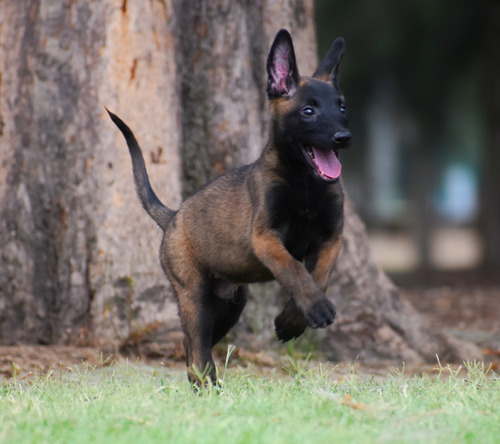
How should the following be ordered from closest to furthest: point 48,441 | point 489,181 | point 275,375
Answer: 1. point 48,441
2. point 275,375
3. point 489,181

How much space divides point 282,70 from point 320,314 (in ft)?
5.53

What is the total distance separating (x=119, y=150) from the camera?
7172 mm

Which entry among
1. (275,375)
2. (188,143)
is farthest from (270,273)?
(188,143)

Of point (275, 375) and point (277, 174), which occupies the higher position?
point (277, 174)

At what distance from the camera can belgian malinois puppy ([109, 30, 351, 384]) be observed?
5.33m

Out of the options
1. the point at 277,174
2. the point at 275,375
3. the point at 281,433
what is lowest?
the point at 275,375

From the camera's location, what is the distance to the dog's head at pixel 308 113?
17.4 feet

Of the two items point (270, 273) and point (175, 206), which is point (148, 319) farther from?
point (270, 273)

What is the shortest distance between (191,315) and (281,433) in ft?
6.53

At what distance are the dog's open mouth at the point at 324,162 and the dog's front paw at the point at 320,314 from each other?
748 mm

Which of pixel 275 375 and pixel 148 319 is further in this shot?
pixel 148 319

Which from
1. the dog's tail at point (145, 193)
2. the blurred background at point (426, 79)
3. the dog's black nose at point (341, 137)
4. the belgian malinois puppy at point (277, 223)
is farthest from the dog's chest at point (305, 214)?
the blurred background at point (426, 79)

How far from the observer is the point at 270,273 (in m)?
5.71

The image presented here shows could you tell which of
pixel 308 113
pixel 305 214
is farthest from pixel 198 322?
pixel 308 113
